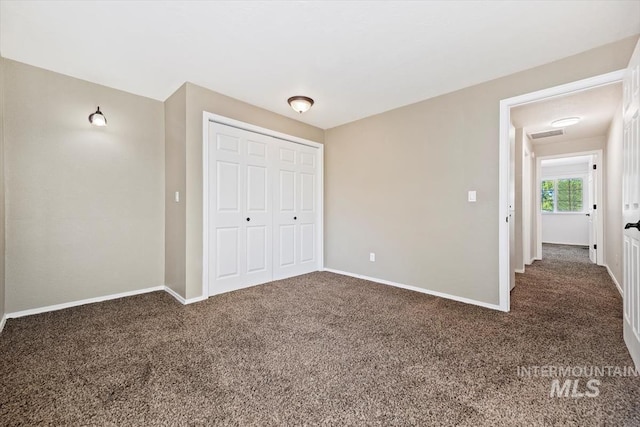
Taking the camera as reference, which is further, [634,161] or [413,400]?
[634,161]

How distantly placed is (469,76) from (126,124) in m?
4.06

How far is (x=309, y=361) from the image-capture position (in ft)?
6.29

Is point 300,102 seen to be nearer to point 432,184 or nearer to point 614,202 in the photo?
point 432,184

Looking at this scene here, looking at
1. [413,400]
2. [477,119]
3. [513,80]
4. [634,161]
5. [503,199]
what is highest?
[513,80]

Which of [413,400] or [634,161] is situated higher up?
[634,161]

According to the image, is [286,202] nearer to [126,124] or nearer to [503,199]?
[126,124]

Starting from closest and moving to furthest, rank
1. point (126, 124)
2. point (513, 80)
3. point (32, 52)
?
point (32, 52), point (513, 80), point (126, 124)

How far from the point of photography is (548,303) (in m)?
3.06

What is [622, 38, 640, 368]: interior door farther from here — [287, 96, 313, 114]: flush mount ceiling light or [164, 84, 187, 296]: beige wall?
[164, 84, 187, 296]: beige wall

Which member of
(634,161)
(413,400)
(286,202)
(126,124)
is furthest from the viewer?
(286,202)

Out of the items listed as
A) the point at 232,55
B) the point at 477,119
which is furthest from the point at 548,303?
the point at 232,55

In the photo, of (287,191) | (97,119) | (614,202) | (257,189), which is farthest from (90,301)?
(614,202)

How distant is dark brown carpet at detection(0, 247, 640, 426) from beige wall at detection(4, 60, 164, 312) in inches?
14.6

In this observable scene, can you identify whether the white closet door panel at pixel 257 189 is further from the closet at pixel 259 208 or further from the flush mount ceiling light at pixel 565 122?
the flush mount ceiling light at pixel 565 122
